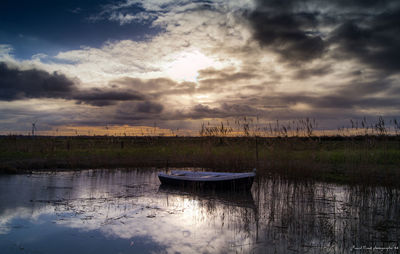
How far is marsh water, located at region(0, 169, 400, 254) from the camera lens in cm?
645

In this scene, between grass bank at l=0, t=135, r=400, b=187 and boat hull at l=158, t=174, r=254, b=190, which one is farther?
grass bank at l=0, t=135, r=400, b=187

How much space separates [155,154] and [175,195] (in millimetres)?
14279

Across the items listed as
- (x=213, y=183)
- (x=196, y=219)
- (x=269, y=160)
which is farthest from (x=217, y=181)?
(x=269, y=160)

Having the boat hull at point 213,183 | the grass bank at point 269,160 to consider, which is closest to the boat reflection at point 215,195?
the boat hull at point 213,183

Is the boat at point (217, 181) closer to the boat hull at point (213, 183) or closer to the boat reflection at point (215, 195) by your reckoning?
the boat hull at point (213, 183)

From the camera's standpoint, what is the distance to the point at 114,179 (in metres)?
15.6

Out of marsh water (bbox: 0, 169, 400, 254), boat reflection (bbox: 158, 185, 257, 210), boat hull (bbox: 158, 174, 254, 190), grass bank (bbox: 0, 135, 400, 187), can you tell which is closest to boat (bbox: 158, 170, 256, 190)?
boat hull (bbox: 158, 174, 254, 190)

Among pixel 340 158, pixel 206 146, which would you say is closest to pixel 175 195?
pixel 206 146

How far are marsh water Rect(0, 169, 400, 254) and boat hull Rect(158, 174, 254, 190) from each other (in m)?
0.41

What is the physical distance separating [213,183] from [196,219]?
4.20 m

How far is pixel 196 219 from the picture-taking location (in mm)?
8531

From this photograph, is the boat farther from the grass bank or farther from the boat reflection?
the grass bank

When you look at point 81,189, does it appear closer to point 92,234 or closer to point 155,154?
point 92,234

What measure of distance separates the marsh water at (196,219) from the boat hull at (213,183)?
0.41 meters
